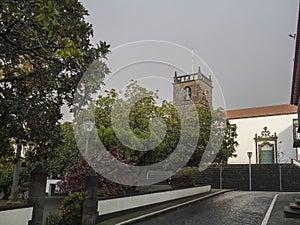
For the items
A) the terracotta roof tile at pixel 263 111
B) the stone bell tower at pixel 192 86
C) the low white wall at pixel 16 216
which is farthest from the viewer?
the stone bell tower at pixel 192 86

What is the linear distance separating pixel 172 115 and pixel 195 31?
5.65 metres

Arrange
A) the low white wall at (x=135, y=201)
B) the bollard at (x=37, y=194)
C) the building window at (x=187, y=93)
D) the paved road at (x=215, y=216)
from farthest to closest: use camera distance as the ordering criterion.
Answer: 1. the building window at (x=187, y=93)
2. the low white wall at (x=135, y=201)
3. the paved road at (x=215, y=216)
4. the bollard at (x=37, y=194)

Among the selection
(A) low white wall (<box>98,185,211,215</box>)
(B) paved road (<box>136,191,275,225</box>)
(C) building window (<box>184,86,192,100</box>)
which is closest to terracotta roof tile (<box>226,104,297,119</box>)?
(C) building window (<box>184,86,192,100</box>)

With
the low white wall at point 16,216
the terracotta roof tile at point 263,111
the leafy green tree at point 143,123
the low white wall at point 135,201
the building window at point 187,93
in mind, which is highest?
the building window at point 187,93

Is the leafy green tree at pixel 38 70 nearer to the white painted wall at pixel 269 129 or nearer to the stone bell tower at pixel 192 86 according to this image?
the white painted wall at pixel 269 129

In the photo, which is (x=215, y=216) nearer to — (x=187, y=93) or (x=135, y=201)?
(x=135, y=201)

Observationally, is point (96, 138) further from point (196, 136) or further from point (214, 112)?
point (214, 112)

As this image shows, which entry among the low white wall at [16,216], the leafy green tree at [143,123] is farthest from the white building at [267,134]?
the low white wall at [16,216]

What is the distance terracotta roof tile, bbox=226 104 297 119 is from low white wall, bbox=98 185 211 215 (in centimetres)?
2631

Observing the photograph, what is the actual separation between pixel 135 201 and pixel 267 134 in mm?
30900

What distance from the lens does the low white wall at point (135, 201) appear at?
970 cm

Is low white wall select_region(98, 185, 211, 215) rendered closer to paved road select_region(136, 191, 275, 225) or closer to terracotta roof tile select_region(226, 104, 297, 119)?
paved road select_region(136, 191, 275, 225)

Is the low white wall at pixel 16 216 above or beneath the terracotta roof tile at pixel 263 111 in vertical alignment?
beneath

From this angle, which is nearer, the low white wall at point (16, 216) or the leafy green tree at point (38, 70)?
the leafy green tree at point (38, 70)
